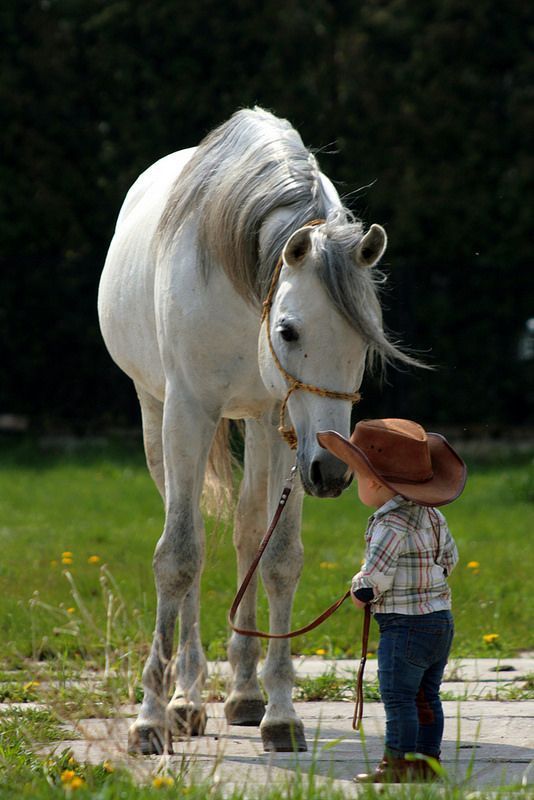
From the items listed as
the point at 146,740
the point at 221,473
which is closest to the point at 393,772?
the point at 146,740

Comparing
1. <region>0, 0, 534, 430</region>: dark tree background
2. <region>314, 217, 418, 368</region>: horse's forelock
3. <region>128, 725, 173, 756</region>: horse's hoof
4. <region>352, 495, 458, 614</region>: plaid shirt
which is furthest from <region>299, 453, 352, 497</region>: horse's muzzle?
<region>0, 0, 534, 430</region>: dark tree background

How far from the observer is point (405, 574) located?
11.7 feet

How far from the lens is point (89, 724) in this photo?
4348mm

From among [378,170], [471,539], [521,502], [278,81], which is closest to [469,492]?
[521,502]

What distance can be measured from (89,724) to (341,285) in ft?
5.66

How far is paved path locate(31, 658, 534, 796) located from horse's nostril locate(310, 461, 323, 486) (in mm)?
675

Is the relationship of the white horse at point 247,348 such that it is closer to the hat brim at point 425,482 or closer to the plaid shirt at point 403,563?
the hat brim at point 425,482

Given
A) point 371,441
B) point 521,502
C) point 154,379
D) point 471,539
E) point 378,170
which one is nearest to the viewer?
point 371,441

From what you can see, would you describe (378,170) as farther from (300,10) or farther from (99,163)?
(99,163)

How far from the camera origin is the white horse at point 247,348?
3.79 meters

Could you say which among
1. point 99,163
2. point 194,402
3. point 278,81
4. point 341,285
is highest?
point 278,81

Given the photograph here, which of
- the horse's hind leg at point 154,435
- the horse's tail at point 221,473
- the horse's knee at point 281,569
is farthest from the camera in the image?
the horse's hind leg at point 154,435

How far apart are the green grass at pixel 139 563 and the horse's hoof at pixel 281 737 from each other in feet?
2.04

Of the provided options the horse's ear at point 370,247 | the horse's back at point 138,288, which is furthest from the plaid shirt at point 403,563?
the horse's back at point 138,288
